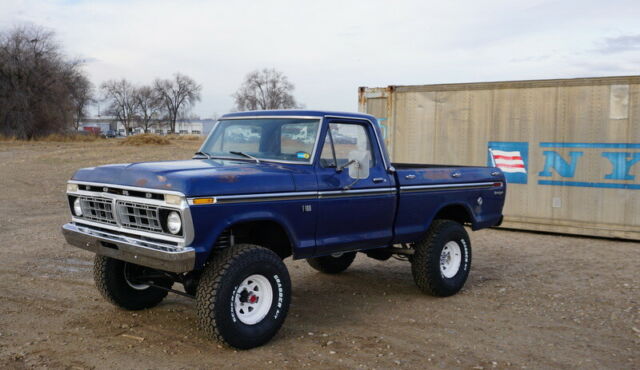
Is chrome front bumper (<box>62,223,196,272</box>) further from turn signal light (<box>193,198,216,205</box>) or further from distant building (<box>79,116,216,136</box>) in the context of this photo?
distant building (<box>79,116,216,136</box>)

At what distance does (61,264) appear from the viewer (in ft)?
25.8

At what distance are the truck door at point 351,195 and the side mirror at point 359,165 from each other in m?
0.01

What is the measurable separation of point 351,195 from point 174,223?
1829 millimetres

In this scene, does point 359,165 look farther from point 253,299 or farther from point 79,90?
point 79,90

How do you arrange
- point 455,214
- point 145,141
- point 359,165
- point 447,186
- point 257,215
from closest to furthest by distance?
1. point 257,215
2. point 359,165
3. point 447,186
4. point 455,214
5. point 145,141

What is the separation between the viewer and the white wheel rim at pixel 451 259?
273 inches

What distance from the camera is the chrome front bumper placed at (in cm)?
451

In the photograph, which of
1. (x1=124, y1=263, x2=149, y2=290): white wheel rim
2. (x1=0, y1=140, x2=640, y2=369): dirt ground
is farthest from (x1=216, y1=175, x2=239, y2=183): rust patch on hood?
(x1=124, y1=263, x2=149, y2=290): white wheel rim

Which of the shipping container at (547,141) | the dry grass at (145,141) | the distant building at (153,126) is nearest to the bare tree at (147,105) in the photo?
the distant building at (153,126)

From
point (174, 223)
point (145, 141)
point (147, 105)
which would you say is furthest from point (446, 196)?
point (147, 105)

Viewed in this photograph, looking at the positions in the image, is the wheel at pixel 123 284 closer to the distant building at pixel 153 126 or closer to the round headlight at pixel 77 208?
the round headlight at pixel 77 208

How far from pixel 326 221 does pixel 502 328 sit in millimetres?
1927

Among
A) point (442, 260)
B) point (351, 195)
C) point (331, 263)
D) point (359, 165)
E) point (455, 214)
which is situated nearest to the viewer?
point (359, 165)

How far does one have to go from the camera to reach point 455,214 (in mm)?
7332
